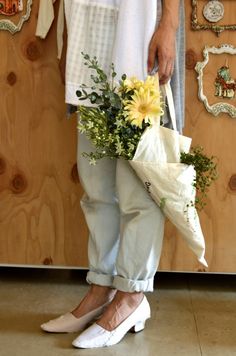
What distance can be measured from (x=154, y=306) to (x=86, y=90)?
673 millimetres

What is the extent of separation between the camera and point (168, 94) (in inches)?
52.7

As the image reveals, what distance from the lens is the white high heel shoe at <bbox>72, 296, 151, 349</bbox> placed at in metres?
1.36

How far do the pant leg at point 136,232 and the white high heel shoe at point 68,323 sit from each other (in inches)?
5.6

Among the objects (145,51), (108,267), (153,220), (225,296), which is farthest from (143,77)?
(225,296)

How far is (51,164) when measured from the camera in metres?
1.69

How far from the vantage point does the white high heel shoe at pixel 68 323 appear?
1.44m

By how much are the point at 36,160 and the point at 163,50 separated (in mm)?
589

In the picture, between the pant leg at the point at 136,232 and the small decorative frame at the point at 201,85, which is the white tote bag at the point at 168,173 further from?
the small decorative frame at the point at 201,85

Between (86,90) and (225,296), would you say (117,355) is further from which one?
(86,90)

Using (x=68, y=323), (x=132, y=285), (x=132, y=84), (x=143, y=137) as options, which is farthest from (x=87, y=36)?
(x=68, y=323)

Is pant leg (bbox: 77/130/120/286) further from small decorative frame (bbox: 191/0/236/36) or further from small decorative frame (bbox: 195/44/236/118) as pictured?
small decorative frame (bbox: 191/0/236/36)

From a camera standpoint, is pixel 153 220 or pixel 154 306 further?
pixel 154 306

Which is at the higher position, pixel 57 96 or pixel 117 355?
pixel 57 96

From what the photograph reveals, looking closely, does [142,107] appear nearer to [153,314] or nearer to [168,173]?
[168,173]
